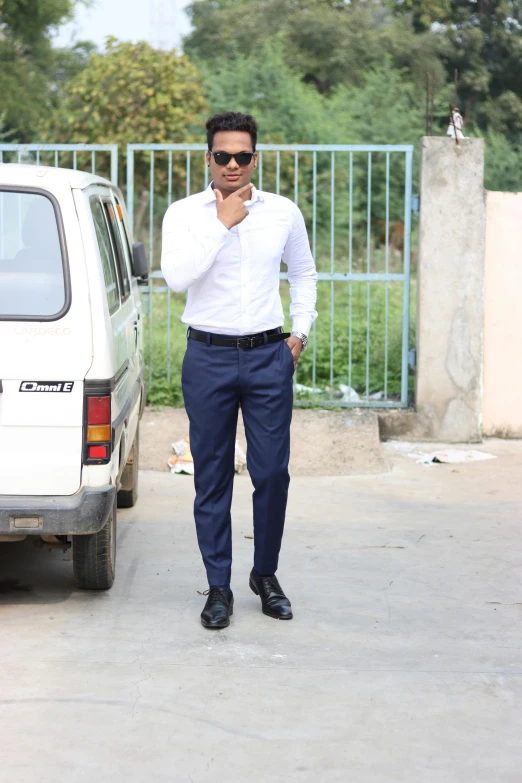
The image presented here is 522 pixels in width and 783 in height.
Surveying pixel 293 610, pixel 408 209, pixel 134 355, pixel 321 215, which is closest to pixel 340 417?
pixel 408 209

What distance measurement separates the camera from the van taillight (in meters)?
4.23

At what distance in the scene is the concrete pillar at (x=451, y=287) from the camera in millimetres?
8320

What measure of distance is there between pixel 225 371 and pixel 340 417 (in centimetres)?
423

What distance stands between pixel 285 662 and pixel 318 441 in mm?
4099

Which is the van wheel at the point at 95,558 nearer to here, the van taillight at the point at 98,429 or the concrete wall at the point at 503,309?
the van taillight at the point at 98,429

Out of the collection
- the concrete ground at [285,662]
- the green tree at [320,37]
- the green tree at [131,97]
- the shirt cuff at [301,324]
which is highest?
the green tree at [320,37]

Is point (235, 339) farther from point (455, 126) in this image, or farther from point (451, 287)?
point (455, 126)

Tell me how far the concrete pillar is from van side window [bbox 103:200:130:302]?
310 cm

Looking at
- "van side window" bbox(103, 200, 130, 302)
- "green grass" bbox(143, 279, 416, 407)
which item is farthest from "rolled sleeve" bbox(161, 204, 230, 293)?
"green grass" bbox(143, 279, 416, 407)

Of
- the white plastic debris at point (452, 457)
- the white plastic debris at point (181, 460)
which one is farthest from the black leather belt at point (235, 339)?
the white plastic debris at point (452, 457)

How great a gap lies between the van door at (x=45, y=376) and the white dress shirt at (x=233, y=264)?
41 cm

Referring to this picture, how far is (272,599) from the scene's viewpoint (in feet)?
15.1

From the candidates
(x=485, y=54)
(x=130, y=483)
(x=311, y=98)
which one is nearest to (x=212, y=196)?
(x=130, y=483)

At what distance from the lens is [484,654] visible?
4.18m
